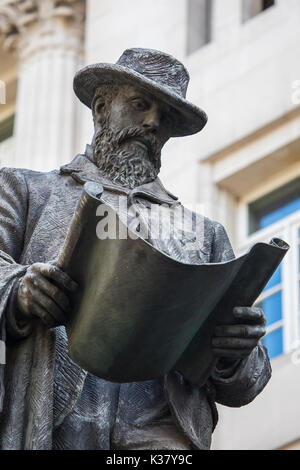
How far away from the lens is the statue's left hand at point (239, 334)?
7746mm

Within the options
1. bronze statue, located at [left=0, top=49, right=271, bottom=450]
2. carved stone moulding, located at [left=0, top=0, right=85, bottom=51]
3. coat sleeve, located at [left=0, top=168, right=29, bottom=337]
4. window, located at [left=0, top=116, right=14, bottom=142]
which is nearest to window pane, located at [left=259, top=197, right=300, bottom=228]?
carved stone moulding, located at [left=0, top=0, right=85, bottom=51]

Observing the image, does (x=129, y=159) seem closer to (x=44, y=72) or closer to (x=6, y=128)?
(x=44, y=72)

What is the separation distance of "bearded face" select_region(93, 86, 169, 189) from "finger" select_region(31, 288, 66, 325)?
925 millimetres

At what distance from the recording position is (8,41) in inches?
852

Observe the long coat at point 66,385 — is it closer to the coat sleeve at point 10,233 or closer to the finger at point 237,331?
the coat sleeve at point 10,233

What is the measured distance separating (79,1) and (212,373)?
561 inches

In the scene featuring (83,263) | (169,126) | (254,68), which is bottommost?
(83,263)

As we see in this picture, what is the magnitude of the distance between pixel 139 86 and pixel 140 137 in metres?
0.20

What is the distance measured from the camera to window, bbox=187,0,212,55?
2017cm

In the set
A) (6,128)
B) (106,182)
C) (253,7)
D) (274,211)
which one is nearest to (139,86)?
(106,182)

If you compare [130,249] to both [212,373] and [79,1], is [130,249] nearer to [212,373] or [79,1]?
[212,373]

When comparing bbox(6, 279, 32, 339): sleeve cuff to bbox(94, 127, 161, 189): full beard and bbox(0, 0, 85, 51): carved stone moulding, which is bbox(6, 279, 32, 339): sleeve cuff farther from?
bbox(0, 0, 85, 51): carved stone moulding

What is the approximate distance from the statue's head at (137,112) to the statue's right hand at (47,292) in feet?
3.02
